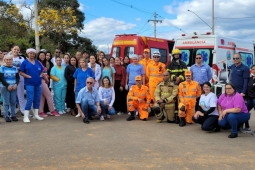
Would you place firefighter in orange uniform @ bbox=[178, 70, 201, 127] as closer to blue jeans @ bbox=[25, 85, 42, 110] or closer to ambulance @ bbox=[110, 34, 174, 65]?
blue jeans @ bbox=[25, 85, 42, 110]

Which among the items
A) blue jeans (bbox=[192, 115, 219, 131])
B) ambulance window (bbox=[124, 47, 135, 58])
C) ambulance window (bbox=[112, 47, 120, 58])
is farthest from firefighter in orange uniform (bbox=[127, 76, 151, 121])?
ambulance window (bbox=[112, 47, 120, 58])

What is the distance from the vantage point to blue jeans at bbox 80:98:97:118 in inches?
302

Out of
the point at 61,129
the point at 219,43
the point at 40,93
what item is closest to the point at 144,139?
the point at 61,129

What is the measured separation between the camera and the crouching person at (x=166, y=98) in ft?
25.4

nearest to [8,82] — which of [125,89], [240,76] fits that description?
[125,89]

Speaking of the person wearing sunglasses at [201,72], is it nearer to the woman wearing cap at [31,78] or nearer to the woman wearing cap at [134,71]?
the woman wearing cap at [134,71]

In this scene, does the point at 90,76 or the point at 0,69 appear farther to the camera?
the point at 90,76

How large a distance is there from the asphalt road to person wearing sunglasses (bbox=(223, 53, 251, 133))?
98 centimetres

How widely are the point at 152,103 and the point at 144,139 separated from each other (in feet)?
8.65

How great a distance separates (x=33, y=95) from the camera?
7738 millimetres

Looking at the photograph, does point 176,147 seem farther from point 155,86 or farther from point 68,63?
point 68,63

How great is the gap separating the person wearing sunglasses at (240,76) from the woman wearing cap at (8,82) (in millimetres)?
5278

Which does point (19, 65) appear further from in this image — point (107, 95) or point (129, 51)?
point (129, 51)

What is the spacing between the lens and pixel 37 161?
466 centimetres
